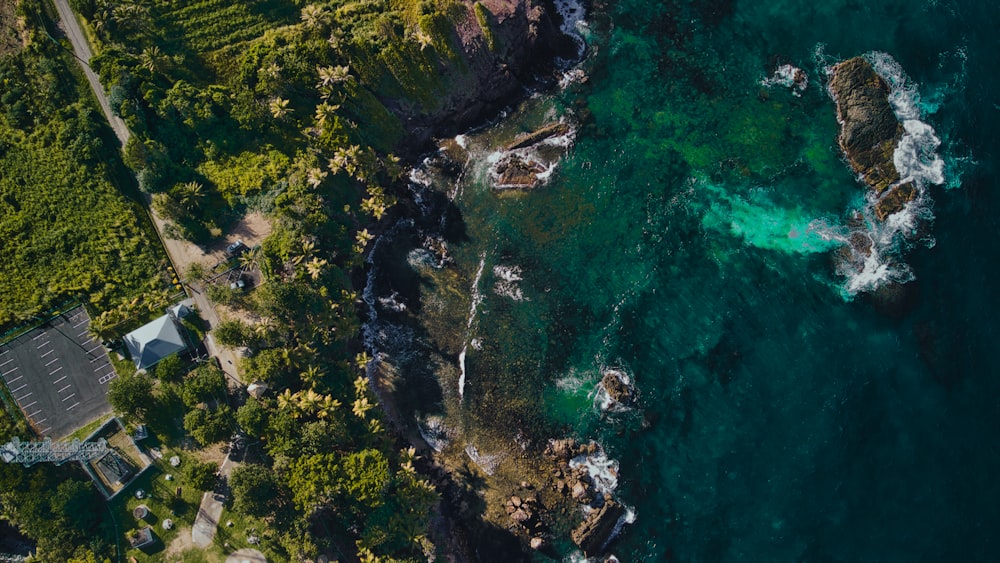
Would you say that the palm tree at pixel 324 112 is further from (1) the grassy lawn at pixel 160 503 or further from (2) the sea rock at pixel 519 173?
(1) the grassy lawn at pixel 160 503

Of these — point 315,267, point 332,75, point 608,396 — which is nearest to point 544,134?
point 332,75

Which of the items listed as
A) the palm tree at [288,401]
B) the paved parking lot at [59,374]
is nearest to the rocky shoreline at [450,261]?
the palm tree at [288,401]

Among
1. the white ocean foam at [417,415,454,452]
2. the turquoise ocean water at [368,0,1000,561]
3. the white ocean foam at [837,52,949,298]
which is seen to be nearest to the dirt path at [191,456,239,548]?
the white ocean foam at [417,415,454,452]

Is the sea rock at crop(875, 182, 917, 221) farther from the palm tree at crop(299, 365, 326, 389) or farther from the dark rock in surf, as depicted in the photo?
the palm tree at crop(299, 365, 326, 389)

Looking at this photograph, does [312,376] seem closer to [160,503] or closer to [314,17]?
[160,503]

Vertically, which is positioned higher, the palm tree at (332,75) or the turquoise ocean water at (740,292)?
the palm tree at (332,75)

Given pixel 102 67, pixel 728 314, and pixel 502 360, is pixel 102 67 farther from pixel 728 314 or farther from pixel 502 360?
pixel 728 314
